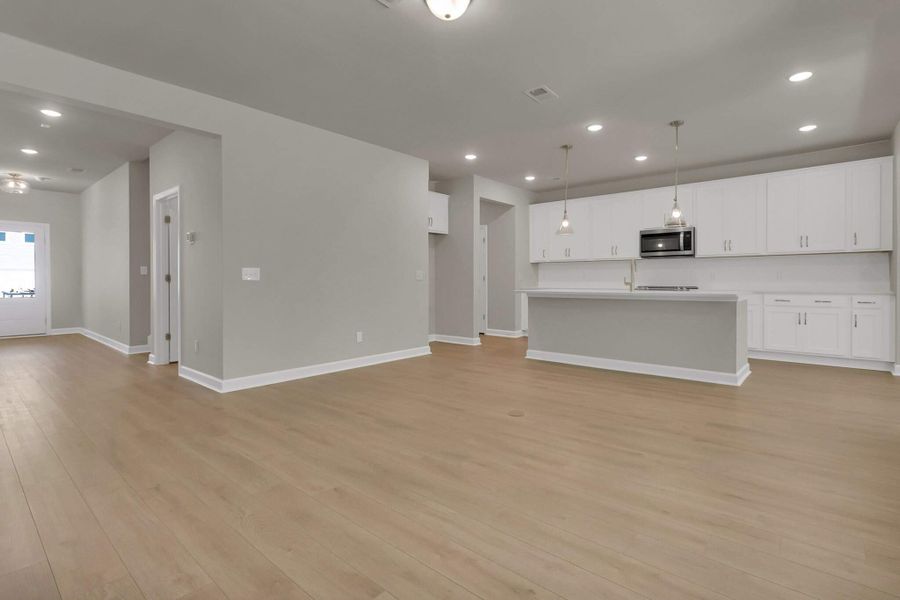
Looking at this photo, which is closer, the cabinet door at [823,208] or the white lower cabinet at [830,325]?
the white lower cabinet at [830,325]

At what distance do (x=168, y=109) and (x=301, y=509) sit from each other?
3652 mm

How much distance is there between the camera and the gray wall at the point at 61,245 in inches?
321

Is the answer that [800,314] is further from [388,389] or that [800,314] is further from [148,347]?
[148,347]

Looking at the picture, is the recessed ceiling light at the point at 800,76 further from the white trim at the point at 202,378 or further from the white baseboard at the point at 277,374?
the white trim at the point at 202,378

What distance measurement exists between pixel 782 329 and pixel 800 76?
3.40 meters

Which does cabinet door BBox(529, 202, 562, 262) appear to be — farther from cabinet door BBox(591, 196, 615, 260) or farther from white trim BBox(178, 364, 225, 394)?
white trim BBox(178, 364, 225, 394)

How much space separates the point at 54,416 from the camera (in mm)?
3494

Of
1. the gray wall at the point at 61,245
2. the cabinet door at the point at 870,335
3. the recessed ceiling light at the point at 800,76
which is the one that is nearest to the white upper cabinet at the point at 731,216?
the cabinet door at the point at 870,335

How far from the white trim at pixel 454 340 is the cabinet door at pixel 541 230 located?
2117 mm

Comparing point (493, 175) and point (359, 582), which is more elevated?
point (493, 175)

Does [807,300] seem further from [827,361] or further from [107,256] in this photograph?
[107,256]

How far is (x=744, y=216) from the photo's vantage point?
6246mm

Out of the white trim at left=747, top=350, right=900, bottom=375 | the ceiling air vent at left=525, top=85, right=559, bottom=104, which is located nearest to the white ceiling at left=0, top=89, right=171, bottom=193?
the ceiling air vent at left=525, top=85, right=559, bottom=104

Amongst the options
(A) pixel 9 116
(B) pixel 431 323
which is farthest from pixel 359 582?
(B) pixel 431 323
